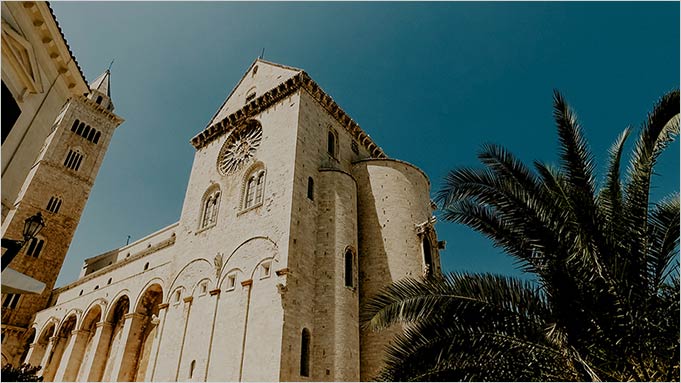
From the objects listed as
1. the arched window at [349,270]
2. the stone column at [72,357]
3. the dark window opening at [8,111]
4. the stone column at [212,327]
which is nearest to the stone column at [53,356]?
the stone column at [72,357]

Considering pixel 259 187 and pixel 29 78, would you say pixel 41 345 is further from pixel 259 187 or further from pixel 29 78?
pixel 29 78

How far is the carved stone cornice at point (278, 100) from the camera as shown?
18.1m

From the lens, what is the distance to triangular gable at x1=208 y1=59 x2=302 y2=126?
19844 millimetres

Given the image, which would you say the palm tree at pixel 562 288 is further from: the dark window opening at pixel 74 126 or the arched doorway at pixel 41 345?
the dark window opening at pixel 74 126

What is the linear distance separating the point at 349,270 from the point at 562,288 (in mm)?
9144

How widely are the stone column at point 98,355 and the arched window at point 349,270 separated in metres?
13.9

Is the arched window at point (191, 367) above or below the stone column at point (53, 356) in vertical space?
below

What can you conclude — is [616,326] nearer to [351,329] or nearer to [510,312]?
[510,312]

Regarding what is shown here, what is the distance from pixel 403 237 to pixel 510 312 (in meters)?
9.48

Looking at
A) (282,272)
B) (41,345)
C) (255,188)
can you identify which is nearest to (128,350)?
(255,188)

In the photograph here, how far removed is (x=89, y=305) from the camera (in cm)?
2197

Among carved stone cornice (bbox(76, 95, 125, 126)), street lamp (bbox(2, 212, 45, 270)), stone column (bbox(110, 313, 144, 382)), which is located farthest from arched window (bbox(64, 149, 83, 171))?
street lamp (bbox(2, 212, 45, 270))

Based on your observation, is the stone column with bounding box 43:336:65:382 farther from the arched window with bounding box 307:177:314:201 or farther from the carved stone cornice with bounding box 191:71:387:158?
the arched window with bounding box 307:177:314:201

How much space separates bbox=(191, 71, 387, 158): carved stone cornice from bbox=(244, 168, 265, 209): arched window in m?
3.91
